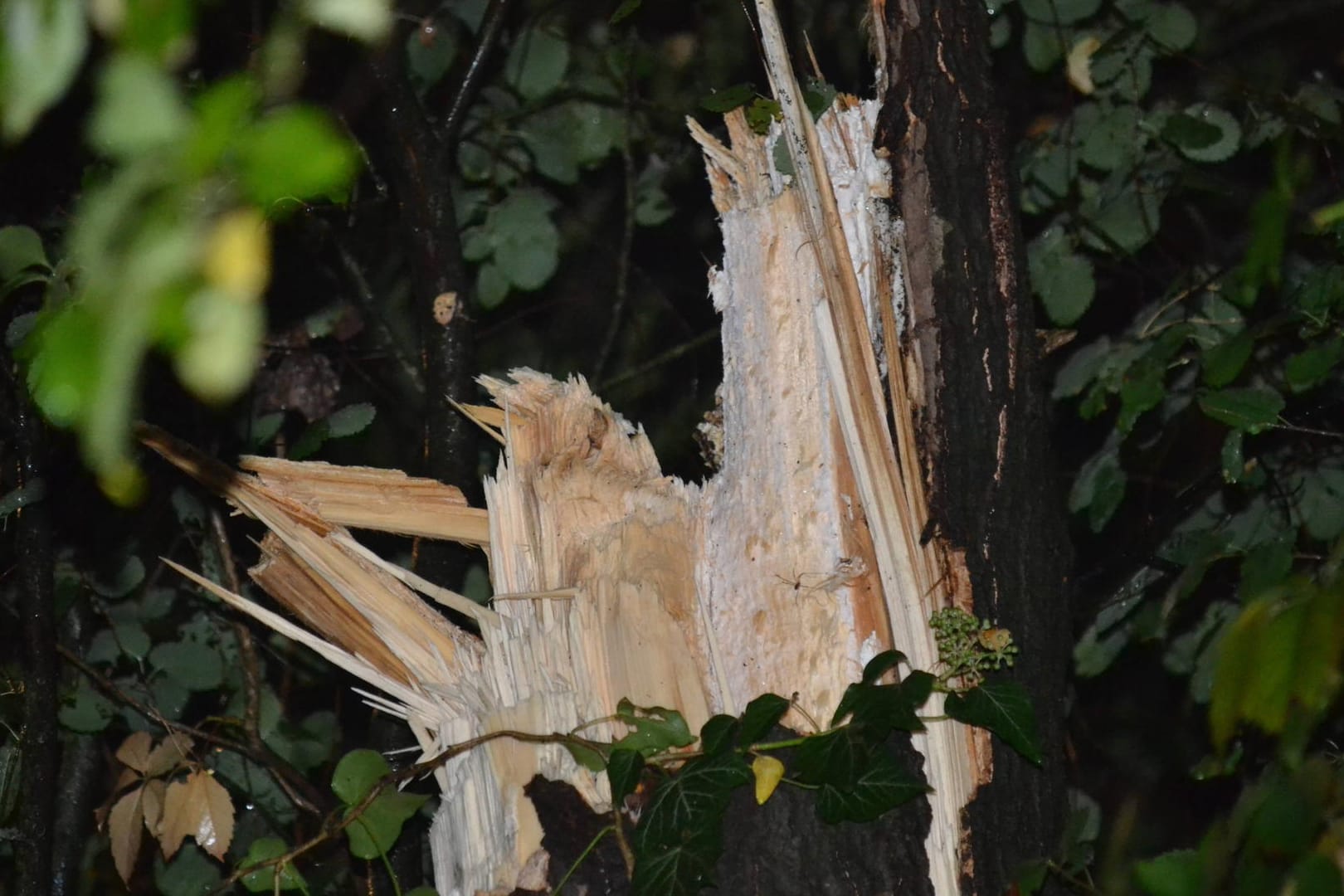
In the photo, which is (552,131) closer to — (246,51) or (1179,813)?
(246,51)

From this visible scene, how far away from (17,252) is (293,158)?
1.50m

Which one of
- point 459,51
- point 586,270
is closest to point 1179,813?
point 586,270

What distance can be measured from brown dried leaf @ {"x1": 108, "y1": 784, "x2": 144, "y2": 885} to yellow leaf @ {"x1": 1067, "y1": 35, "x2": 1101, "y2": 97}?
6.69ft

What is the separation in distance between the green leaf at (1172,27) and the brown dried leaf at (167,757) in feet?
6.62

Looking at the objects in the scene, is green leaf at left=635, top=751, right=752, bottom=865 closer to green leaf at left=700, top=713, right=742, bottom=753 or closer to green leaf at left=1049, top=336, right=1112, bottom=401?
green leaf at left=700, top=713, right=742, bottom=753

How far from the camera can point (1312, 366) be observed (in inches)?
60.6

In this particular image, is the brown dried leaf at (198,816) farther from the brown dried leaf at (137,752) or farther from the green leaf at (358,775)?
the green leaf at (358,775)

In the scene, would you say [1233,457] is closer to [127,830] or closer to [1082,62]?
[1082,62]

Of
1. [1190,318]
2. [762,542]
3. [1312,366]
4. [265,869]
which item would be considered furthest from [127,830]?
[1190,318]

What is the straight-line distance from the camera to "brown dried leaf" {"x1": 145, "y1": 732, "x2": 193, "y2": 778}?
1910 millimetres

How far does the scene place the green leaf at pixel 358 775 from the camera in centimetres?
146

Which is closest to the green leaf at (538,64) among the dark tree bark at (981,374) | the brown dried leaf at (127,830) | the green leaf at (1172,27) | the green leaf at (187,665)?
the dark tree bark at (981,374)

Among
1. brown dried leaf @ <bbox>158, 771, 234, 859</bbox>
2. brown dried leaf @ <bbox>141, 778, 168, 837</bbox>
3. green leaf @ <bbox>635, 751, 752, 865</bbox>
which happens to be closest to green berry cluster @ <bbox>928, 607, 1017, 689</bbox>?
green leaf @ <bbox>635, 751, 752, 865</bbox>

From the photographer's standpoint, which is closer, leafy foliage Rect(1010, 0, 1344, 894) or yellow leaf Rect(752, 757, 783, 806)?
yellow leaf Rect(752, 757, 783, 806)
